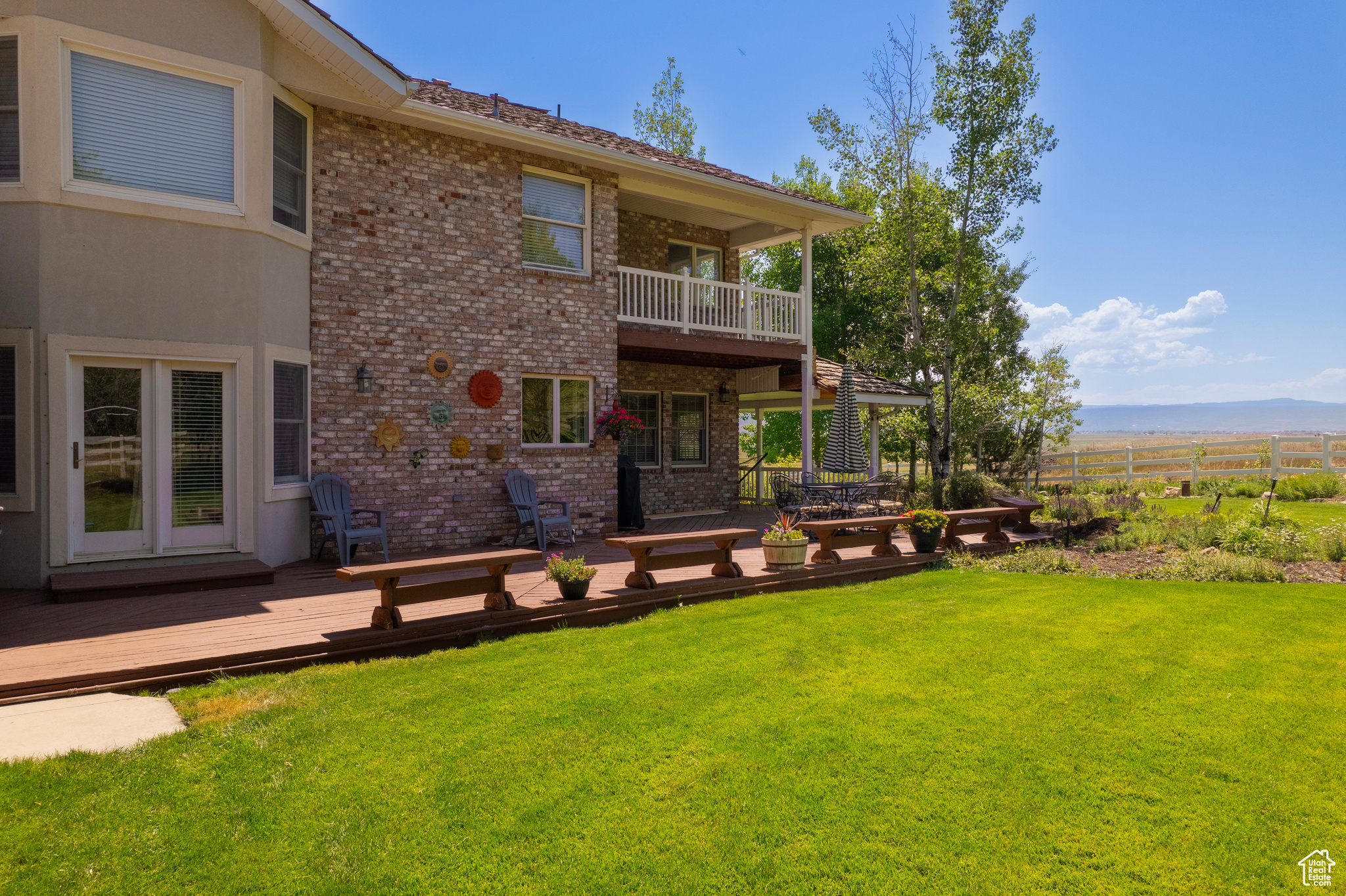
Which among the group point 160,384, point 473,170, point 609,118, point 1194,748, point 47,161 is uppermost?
point 609,118

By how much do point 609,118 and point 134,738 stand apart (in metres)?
27.1

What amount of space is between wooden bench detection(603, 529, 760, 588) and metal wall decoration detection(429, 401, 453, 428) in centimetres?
329

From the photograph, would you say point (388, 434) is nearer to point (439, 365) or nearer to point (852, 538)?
point (439, 365)

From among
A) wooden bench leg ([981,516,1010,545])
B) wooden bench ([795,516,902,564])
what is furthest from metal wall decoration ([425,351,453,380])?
wooden bench leg ([981,516,1010,545])

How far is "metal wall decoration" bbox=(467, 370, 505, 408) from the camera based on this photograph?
397 inches

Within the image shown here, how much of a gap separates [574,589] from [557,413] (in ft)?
16.0

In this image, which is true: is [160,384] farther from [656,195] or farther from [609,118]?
[609,118]

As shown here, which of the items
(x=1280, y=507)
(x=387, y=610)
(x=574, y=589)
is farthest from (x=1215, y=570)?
(x=387, y=610)

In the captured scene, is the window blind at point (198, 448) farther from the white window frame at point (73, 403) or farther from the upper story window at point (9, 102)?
the upper story window at point (9, 102)

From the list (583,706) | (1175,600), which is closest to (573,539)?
(583,706)

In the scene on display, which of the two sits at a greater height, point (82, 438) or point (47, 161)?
point (47, 161)

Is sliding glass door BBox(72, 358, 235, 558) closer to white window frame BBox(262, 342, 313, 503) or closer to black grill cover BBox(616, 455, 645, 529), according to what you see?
white window frame BBox(262, 342, 313, 503)

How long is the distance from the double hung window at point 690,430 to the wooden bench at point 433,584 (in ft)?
27.7

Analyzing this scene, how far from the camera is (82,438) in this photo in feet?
23.6
